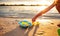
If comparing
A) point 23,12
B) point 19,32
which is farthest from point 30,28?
point 23,12

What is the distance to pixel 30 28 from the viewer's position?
3.95 feet

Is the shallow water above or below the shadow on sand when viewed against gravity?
above

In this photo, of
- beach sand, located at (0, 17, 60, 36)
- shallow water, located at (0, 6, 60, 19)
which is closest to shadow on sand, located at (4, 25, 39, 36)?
beach sand, located at (0, 17, 60, 36)

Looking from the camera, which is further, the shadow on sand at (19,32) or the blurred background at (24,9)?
the blurred background at (24,9)

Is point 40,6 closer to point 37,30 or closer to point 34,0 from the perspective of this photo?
point 34,0

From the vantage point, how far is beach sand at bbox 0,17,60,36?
1.14 metres

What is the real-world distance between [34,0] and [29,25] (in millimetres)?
575

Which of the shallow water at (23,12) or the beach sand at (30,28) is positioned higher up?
the shallow water at (23,12)

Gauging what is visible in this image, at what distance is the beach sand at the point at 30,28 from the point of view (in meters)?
1.14

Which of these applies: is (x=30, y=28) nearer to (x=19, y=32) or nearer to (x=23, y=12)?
(x=19, y=32)

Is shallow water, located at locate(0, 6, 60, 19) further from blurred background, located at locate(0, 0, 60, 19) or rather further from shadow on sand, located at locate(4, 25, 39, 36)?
shadow on sand, located at locate(4, 25, 39, 36)

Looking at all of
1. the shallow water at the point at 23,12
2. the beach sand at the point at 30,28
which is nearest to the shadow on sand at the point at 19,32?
the beach sand at the point at 30,28

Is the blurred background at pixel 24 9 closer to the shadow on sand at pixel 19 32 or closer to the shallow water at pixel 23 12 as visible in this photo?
the shallow water at pixel 23 12

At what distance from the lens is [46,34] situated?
114cm
